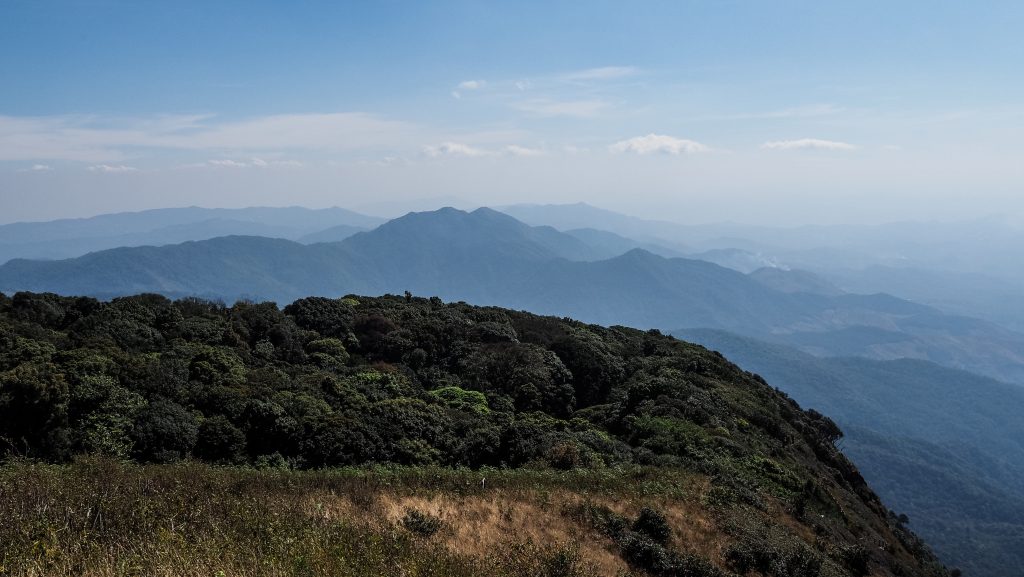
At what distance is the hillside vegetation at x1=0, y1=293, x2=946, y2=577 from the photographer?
7.86 metres

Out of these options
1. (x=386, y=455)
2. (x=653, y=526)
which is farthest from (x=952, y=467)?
(x=386, y=455)

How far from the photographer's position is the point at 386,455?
16734 mm

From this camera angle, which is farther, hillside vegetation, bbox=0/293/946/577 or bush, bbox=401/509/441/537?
bush, bbox=401/509/441/537

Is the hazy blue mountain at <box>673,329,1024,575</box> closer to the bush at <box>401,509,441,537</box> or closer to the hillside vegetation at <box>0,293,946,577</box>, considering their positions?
the hillside vegetation at <box>0,293,946,577</box>

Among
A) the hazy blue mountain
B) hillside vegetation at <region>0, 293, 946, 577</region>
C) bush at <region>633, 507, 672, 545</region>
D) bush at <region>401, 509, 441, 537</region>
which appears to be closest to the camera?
hillside vegetation at <region>0, 293, 946, 577</region>

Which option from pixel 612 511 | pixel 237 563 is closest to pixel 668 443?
pixel 612 511

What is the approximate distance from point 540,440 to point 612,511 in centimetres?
585

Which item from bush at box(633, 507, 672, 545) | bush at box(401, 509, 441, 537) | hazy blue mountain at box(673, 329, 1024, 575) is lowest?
hazy blue mountain at box(673, 329, 1024, 575)

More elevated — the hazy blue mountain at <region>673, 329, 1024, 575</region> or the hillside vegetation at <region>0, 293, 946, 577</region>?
the hillside vegetation at <region>0, 293, 946, 577</region>

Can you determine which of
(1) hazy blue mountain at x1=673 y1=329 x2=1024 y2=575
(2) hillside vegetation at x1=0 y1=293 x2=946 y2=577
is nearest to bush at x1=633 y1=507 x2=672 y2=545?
(2) hillside vegetation at x1=0 y1=293 x2=946 y2=577

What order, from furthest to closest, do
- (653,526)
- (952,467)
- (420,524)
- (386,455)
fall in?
1. (952,467)
2. (386,455)
3. (653,526)
4. (420,524)

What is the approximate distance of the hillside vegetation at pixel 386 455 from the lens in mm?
7859

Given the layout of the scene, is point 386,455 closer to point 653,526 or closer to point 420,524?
point 420,524

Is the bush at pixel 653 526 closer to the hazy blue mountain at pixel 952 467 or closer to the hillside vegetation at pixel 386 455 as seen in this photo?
the hillside vegetation at pixel 386 455
